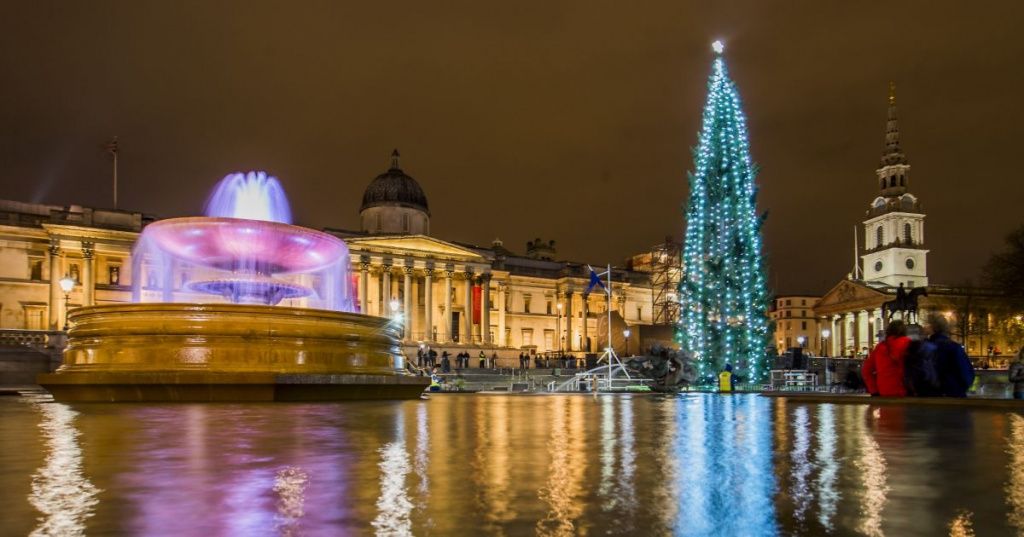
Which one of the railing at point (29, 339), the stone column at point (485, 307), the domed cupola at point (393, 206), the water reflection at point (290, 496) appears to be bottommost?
the water reflection at point (290, 496)

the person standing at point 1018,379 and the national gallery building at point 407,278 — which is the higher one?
the national gallery building at point 407,278

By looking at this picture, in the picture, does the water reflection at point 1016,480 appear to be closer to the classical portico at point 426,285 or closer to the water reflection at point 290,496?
the water reflection at point 290,496

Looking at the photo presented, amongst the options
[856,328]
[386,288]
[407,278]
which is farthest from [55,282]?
[856,328]

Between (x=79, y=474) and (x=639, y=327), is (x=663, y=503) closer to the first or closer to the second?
(x=79, y=474)

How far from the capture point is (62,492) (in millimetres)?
4055

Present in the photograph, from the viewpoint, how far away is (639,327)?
45406 mm

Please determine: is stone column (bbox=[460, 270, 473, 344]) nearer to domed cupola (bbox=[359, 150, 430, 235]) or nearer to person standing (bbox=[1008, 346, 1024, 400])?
domed cupola (bbox=[359, 150, 430, 235])

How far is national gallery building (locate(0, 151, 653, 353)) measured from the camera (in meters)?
51.4

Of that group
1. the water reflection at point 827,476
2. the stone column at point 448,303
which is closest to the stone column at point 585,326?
the stone column at point 448,303

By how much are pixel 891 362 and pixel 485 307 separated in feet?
168

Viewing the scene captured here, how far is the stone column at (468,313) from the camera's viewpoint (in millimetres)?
63562

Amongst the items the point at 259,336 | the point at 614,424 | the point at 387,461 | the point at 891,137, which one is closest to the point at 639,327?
the point at 259,336

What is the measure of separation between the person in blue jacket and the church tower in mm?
90670

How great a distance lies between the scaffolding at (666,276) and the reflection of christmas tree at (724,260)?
115ft
